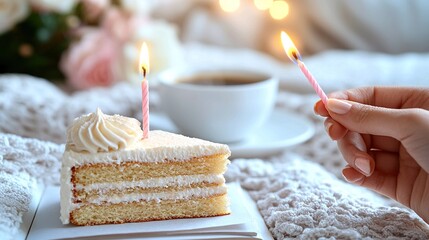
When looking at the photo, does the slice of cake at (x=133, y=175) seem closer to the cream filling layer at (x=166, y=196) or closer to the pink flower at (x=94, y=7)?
the cream filling layer at (x=166, y=196)

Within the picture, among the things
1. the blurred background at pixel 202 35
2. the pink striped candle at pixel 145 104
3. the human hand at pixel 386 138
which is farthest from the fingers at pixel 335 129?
the blurred background at pixel 202 35

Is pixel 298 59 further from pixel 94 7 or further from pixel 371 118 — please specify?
pixel 94 7

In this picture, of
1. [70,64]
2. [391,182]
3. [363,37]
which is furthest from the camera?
[363,37]

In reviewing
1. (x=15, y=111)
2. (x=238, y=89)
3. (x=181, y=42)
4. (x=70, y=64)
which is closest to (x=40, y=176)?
(x=15, y=111)

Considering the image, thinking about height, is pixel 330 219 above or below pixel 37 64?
below

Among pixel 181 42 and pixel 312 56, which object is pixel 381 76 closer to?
pixel 312 56

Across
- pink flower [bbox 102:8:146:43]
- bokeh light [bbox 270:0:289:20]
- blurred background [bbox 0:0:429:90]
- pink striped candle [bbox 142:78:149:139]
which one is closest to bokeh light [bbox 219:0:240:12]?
blurred background [bbox 0:0:429:90]
